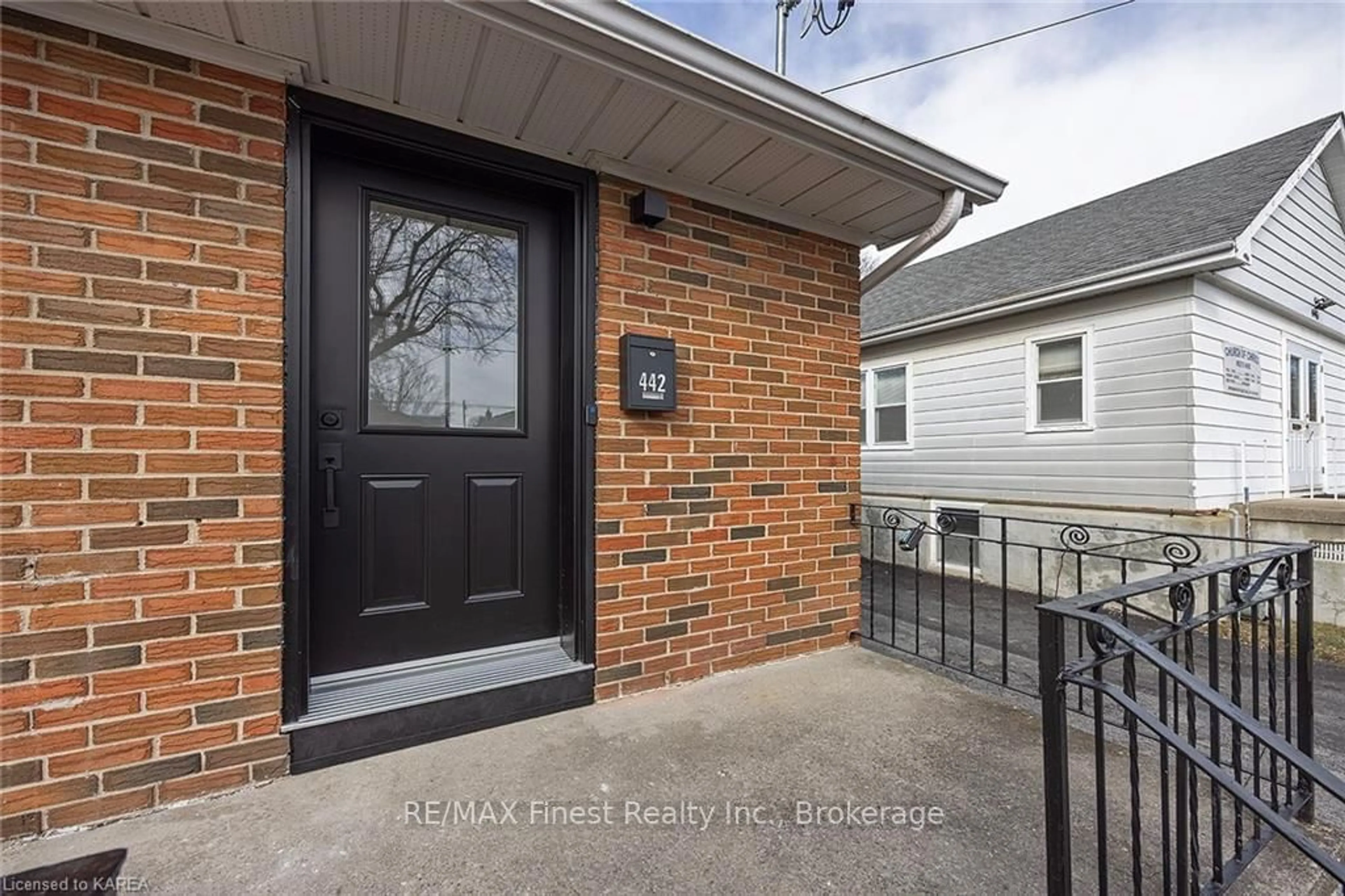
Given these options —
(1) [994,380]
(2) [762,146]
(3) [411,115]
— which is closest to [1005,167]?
(1) [994,380]

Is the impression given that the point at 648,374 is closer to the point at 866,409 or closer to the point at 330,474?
the point at 330,474

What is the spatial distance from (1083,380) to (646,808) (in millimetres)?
5716

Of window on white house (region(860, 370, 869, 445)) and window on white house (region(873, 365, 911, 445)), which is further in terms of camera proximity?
window on white house (region(860, 370, 869, 445))

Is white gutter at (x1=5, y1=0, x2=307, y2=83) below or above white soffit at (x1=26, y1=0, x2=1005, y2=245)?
below

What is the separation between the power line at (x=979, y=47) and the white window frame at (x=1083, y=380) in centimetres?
251

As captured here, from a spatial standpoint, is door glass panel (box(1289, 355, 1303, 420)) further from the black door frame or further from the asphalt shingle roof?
the black door frame

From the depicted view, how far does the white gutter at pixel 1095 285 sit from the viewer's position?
4.45m

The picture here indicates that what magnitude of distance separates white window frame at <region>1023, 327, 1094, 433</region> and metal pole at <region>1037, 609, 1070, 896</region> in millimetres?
5217

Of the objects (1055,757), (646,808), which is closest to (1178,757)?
(1055,757)

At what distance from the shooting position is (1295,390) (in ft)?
19.3

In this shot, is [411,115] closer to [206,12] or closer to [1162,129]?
[206,12]

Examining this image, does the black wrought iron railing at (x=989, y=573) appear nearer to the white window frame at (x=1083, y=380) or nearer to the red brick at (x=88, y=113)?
the white window frame at (x=1083, y=380)

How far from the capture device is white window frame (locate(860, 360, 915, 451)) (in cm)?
711

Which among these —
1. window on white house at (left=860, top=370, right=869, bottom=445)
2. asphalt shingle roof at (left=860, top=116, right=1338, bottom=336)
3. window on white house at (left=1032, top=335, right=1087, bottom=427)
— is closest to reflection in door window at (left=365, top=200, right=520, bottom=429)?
asphalt shingle roof at (left=860, top=116, right=1338, bottom=336)
